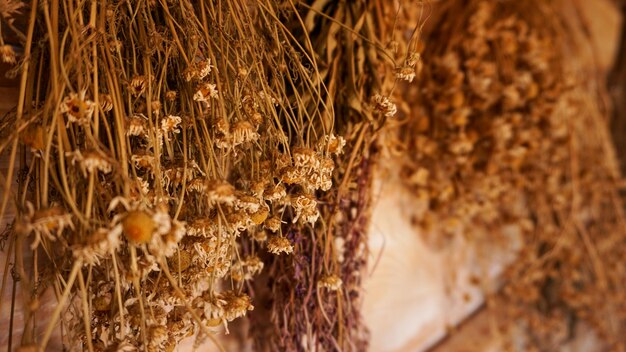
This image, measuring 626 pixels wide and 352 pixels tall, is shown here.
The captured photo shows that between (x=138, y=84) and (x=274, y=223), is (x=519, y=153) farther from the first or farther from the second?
(x=138, y=84)

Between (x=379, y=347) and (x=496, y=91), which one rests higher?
(x=496, y=91)

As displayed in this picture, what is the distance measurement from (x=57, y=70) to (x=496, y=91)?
0.86 m

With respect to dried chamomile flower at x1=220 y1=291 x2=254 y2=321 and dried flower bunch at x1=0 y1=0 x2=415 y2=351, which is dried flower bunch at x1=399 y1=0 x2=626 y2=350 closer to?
dried flower bunch at x1=0 y1=0 x2=415 y2=351

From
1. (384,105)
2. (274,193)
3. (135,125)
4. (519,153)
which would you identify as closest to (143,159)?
(135,125)

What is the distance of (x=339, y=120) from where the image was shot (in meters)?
0.70

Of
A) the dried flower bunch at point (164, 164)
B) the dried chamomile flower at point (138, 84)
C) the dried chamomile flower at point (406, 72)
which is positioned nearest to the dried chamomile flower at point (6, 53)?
the dried flower bunch at point (164, 164)

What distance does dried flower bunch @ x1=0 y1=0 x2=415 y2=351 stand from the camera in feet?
1.35

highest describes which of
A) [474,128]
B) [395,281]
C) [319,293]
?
[474,128]

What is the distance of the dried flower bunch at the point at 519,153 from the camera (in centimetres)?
98

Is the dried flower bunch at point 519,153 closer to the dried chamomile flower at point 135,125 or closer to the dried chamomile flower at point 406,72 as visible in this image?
the dried chamomile flower at point 406,72

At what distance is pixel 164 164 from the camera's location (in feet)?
1.74

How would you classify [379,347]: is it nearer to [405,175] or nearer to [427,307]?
[427,307]

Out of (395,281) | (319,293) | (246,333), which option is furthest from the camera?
(395,281)

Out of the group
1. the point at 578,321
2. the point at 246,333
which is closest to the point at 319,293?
the point at 246,333
